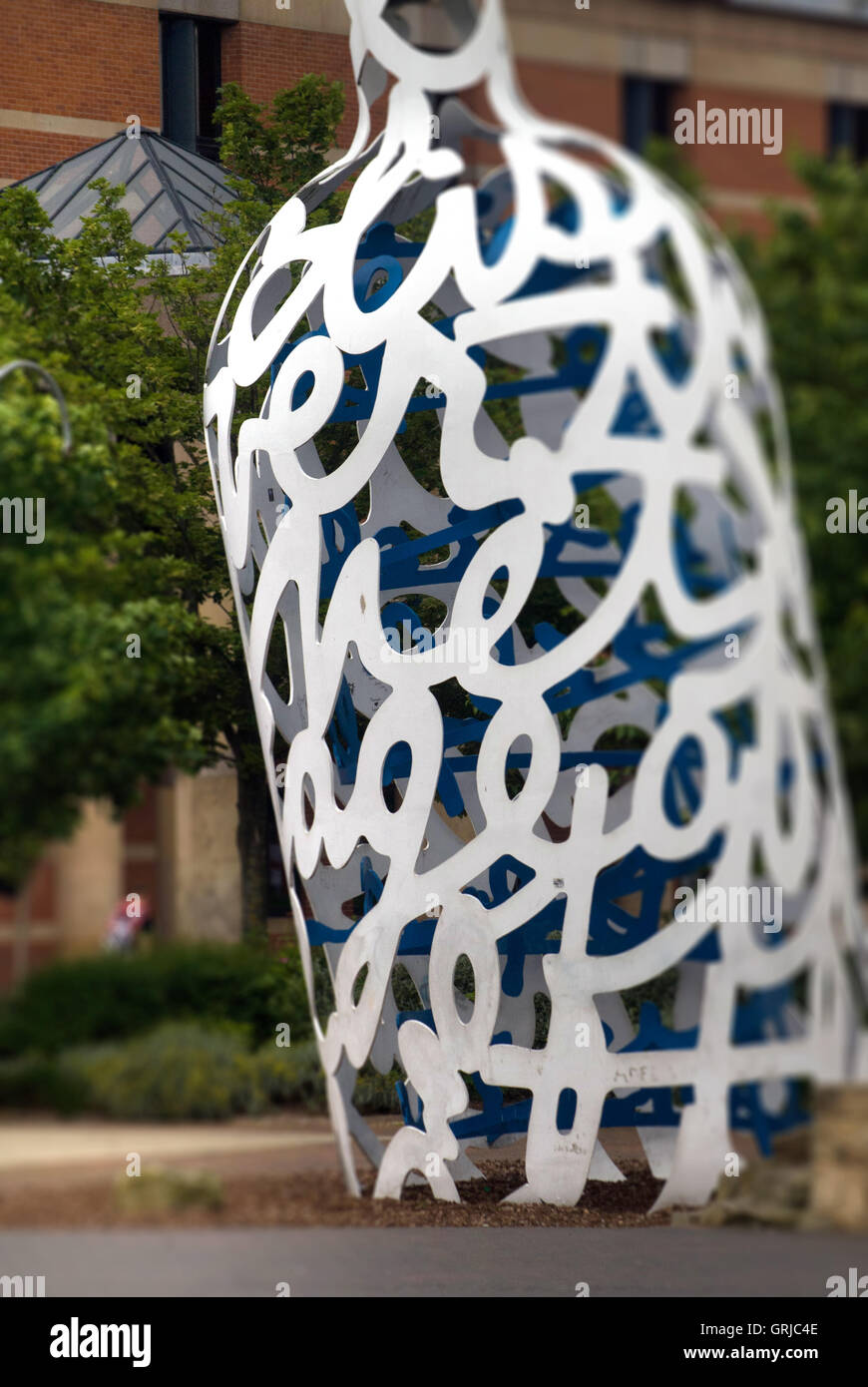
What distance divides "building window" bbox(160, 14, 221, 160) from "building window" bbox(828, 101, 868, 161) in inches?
139

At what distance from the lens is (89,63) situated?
10750 millimetres

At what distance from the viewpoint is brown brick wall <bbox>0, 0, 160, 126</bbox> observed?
10.8 metres

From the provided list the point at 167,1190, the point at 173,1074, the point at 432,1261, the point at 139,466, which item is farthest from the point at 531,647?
the point at 167,1190

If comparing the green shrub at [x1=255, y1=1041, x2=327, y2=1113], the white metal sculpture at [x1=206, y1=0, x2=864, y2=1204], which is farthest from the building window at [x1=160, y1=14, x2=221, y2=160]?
the green shrub at [x1=255, y1=1041, x2=327, y2=1113]

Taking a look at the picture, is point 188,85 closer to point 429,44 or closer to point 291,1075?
point 429,44

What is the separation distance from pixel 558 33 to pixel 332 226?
1.63 metres

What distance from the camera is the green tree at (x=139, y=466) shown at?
10.3 metres

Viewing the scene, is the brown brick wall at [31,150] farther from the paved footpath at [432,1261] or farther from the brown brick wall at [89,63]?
the paved footpath at [432,1261]

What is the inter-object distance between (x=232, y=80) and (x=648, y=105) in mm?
2658

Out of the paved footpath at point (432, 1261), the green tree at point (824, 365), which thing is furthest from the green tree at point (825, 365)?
the paved footpath at point (432, 1261)

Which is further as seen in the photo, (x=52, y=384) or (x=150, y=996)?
(x=52, y=384)

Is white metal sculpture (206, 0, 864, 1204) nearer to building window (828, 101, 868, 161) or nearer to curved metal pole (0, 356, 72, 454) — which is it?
curved metal pole (0, 356, 72, 454)
